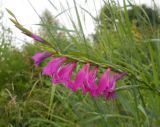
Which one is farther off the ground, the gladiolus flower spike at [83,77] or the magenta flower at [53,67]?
the magenta flower at [53,67]

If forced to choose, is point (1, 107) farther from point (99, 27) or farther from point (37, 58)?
point (37, 58)

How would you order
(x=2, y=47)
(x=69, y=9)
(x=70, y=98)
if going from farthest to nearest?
(x=2, y=47), (x=70, y=98), (x=69, y=9)

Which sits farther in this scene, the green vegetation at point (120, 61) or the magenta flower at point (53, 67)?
the green vegetation at point (120, 61)

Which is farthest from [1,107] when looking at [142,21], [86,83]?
[86,83]

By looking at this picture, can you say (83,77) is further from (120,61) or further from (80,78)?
(120,61)

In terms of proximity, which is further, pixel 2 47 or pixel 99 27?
pixel 2 47

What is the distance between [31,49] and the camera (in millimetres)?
4816

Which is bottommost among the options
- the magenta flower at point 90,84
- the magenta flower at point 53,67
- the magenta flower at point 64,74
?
the magenta flower at point 90,84

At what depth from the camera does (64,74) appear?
1.16 meters

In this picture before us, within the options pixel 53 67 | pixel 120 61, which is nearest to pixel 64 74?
pixel 53 67

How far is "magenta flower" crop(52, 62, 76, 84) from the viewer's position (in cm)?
116

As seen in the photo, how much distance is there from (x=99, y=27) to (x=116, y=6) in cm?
21

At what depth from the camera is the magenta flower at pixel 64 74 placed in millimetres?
1158

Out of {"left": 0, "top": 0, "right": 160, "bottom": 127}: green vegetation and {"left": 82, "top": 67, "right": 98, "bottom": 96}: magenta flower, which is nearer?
{"left": 82, "top": 67, "right": 98, "bottom": 96}: magenta flower
